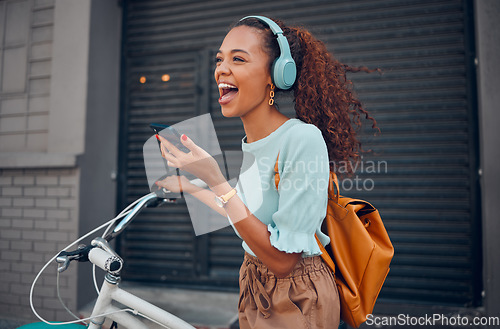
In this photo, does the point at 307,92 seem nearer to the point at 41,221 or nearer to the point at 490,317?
the point at 490,317

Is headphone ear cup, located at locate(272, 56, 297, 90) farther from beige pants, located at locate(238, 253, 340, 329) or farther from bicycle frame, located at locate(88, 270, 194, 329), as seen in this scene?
bicycle frame, located at locate(88, 270, 194, 329)

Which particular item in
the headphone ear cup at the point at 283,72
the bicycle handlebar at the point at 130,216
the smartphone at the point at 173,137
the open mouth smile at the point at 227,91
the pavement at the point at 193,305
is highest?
the headphone ear cup at the point at 283,72

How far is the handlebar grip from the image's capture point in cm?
149

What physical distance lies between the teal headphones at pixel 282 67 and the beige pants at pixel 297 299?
29.2 inches

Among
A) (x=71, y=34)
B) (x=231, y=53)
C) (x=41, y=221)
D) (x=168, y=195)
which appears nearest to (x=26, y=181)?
(x=41, y=221)

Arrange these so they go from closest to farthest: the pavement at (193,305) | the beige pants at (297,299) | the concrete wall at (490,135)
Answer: the beige pants at (297,299)
the concrete wall at (490,135)
the pavement at (193,305)

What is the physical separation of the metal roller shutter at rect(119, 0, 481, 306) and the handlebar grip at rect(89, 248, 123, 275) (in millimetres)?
2852

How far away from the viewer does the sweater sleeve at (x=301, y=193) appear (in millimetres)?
1266

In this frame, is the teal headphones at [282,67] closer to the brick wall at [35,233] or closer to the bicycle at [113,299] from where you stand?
the bicycle at [113,299]

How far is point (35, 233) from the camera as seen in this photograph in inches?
161

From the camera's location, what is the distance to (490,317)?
3.35 m

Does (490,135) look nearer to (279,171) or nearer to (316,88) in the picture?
Result: (316,88)

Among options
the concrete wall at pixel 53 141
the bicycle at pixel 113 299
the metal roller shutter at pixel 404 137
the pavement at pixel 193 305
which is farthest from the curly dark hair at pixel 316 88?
the concrete wall at pixel 53 141

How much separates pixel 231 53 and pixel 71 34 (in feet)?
11.6
